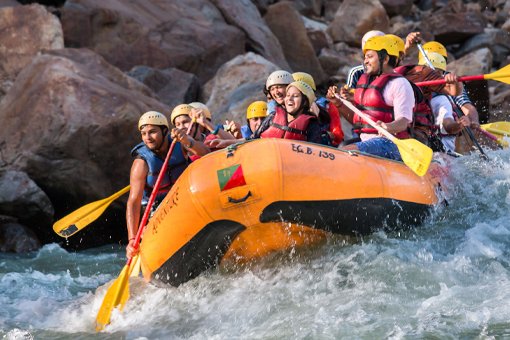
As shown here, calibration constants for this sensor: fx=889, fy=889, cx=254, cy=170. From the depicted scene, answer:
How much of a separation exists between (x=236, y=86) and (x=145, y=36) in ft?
8.76

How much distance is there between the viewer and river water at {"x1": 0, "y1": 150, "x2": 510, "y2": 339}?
528 cm

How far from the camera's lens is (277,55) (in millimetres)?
15500

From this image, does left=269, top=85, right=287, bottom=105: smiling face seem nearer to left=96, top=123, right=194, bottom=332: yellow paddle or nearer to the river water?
left=96, top=123, right=194, bottom=332: yellow paddle

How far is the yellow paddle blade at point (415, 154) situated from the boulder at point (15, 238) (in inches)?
186

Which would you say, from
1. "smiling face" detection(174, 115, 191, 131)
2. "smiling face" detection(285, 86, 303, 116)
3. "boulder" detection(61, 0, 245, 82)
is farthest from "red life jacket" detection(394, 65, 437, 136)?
"boulder" detection(61, 0, 245, 82)

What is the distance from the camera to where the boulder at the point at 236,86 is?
1097cm

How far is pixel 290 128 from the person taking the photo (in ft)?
21.5

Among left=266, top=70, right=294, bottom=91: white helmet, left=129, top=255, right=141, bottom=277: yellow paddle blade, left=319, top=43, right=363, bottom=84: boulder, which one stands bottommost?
left=319, top=43, right=363, bottom=84: boulder

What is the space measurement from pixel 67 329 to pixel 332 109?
9.16 feet

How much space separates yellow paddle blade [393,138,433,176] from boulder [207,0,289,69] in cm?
909

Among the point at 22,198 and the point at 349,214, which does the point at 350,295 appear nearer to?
the point at 349,214

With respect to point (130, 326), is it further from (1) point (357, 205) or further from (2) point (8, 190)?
(2) point (8, 190)

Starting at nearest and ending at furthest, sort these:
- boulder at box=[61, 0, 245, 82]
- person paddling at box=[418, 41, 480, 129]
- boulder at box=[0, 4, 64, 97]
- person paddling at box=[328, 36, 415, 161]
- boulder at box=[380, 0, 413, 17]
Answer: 1. person paddling at box=[328, 36, 415, 161]
2. person paddling at box=[418, 41, 480, 129]
3. boulder at box=[0, 4, 64, 97]
4. boulder at box=[61, 0, 245, 82]
5. boulder at box=[380, 0, 413, 17]

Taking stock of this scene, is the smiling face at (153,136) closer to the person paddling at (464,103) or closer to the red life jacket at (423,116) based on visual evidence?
the red life jacket at (423,116)
